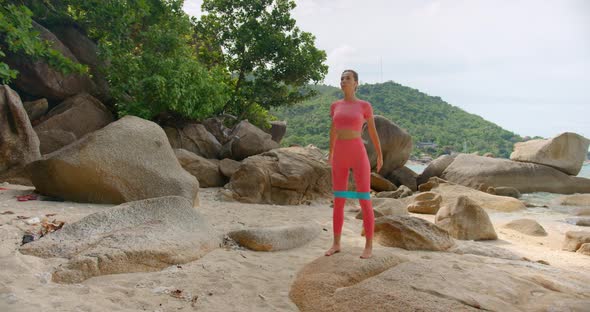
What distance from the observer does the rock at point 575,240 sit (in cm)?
697

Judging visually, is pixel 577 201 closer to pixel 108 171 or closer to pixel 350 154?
pixel 350 154

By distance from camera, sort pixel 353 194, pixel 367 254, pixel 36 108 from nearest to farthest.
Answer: pixel 367 254 < pixel 353 194 < pixel 36 108

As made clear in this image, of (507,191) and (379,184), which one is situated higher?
(507,191)

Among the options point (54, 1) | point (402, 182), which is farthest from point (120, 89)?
point (402, 182)

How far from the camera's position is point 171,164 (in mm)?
7531

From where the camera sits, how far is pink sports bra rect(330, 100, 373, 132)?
476 cm

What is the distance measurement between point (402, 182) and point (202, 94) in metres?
9.62

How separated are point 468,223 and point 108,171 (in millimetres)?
6337

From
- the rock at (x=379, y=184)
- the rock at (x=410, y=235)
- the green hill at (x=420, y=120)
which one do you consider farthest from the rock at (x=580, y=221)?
the green hill at (x=420, y=120)

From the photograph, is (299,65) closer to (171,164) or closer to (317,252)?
(171,164)

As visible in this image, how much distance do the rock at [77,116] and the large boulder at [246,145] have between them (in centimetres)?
382

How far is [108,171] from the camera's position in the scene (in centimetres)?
679

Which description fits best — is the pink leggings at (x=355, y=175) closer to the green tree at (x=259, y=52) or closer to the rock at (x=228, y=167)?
the rock at (x=228, y=167)

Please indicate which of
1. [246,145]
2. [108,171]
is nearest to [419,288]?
[108,171]
